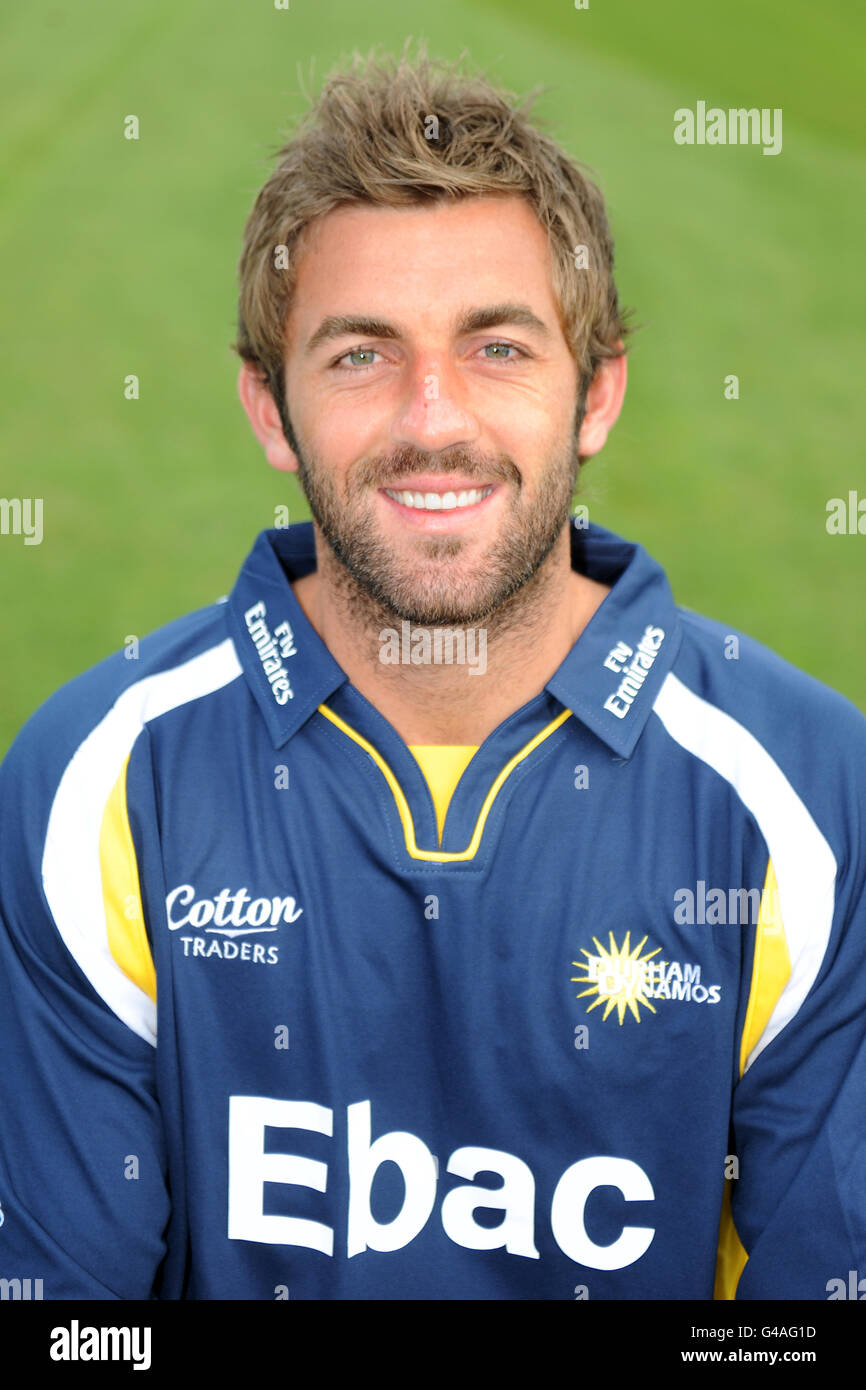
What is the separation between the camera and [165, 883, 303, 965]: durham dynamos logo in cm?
196

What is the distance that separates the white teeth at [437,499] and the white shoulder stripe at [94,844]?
36 cm

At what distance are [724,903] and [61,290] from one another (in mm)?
4118

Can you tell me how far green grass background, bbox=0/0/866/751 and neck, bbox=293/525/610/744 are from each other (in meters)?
2.17

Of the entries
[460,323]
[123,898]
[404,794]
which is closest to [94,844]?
[123,898]

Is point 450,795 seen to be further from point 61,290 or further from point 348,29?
point 348,29

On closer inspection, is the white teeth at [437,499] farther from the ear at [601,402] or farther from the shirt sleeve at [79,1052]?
the shirt sleeve at [79,1052]

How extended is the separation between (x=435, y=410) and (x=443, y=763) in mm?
466

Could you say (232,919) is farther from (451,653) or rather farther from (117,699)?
(451,653)

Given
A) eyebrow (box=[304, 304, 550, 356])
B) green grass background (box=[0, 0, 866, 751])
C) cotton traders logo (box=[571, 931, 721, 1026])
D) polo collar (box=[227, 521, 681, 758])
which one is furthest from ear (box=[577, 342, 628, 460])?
green grass background (box=[0, 0, 866, 751])

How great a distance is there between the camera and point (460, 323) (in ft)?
6.49

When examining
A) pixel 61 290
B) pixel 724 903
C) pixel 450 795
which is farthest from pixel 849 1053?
pixel 61 290

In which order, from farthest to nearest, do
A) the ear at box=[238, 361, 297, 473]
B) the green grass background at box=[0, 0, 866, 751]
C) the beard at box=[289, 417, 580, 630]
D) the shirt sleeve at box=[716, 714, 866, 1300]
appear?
the green grass background at box=[0, 0, 866, 751] → the ear at box=[238, 361, 297, 473] → the beard at box=[289, 417, 580, 630] → the shirt sleeve at box=[716, 714, 866, 1300]

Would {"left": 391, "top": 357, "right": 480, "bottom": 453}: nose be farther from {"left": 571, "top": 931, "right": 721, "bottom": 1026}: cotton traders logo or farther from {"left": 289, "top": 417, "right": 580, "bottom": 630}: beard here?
{"left": 571, "top": 931, "right": 721, "bottom": 1026}: cotton traders logo

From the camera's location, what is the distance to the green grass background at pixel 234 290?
177 inches
